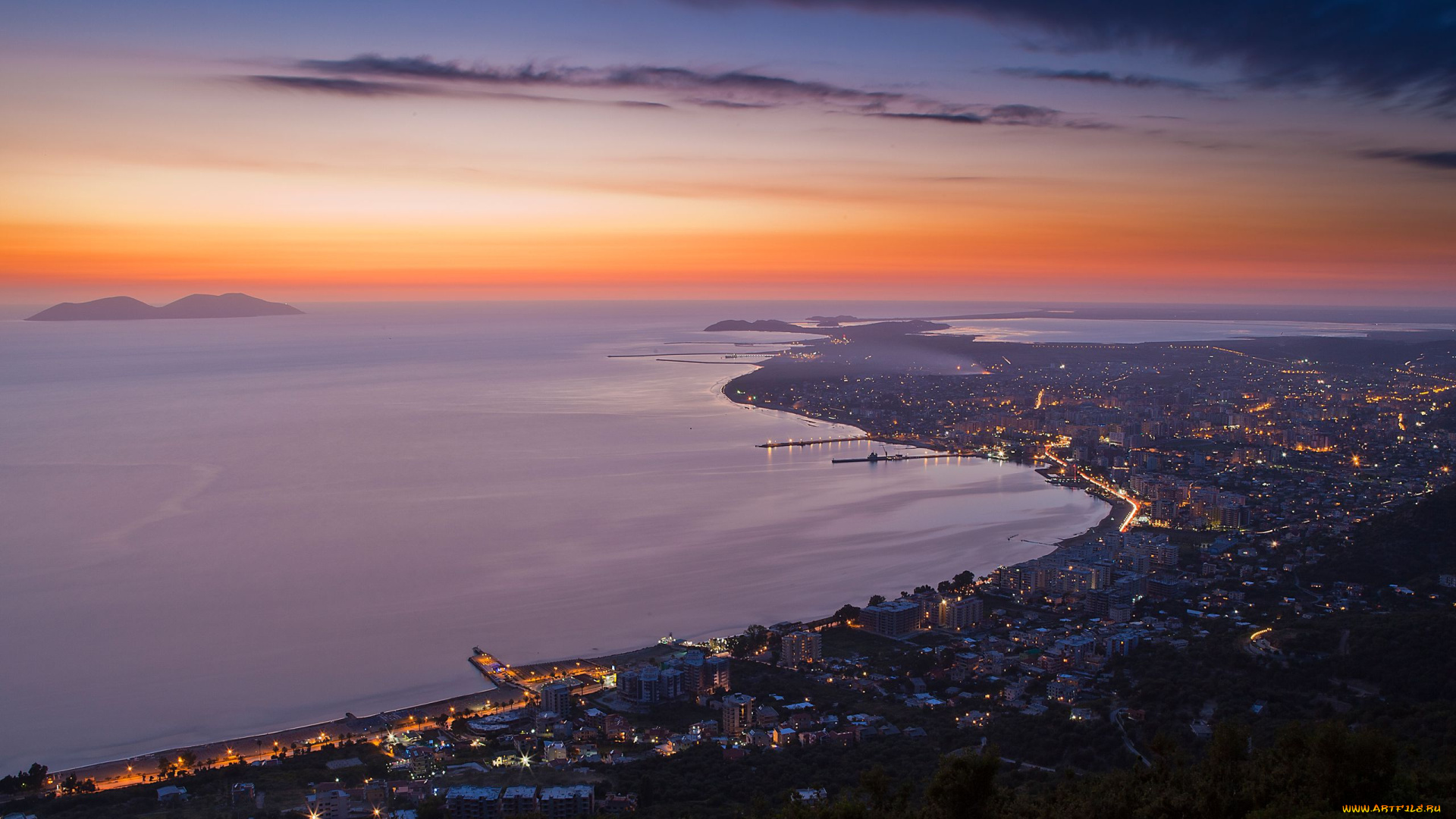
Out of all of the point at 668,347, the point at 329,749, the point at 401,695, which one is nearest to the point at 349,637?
the point at 401,695

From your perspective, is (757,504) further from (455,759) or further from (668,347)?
(668,347)

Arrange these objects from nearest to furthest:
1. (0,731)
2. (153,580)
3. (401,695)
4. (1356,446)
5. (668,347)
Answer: (0,731), (401,695), (153,580), (1356,446), (668,347)

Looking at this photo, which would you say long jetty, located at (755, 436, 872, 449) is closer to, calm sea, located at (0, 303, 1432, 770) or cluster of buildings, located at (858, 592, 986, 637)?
calm sea, located at (0, 303, 1432, 770)

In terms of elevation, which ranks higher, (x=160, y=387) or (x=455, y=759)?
(x=160, y=387)

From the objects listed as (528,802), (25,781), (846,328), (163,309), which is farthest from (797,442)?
(163,309)

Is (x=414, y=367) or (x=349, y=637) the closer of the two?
(x=349, y=637)

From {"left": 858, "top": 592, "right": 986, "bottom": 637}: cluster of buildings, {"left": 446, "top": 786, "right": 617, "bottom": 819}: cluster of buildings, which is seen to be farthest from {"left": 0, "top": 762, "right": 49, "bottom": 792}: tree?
{"left": 858, "top": 592, "right": 986, "bottom": 637}: cluster of buildings
